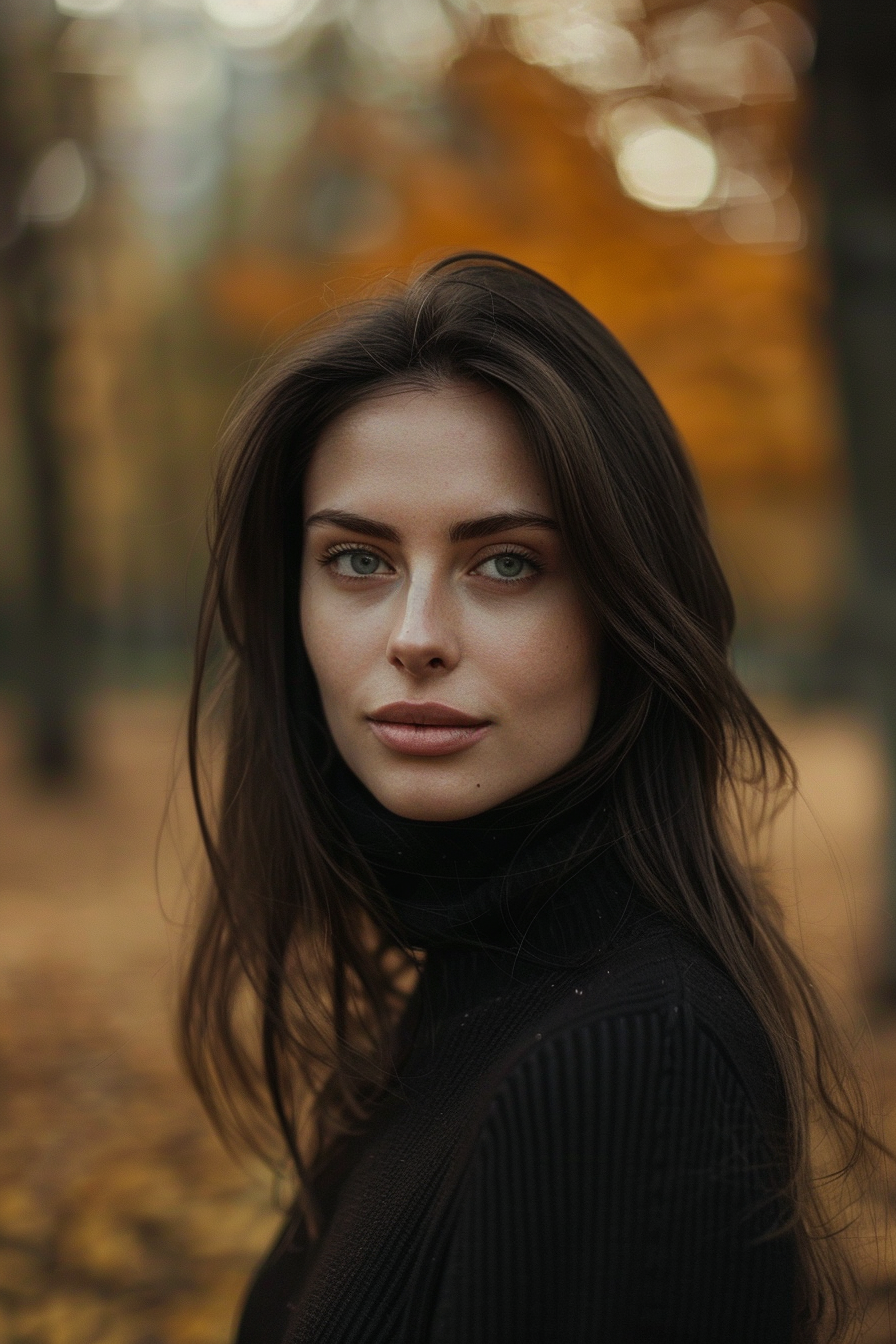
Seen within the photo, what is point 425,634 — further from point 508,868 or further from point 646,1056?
point 646,1056

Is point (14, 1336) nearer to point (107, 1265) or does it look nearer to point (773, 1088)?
point (107, 1265)

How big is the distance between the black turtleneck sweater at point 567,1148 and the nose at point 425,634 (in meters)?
0.24

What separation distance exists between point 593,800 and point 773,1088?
1.53ft

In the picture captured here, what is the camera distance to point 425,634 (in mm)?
1604

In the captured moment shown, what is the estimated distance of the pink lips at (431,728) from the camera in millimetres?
1636

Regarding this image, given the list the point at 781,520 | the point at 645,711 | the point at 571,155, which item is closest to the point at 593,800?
the point at 645,711

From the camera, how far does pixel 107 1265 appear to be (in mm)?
3637

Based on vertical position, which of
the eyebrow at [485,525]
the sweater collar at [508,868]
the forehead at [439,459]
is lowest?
the sweater collar at [508,868]

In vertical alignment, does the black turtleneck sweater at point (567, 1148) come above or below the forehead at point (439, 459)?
below

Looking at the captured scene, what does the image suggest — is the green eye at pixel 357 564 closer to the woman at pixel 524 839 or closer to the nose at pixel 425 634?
the woman at pixel 524 839

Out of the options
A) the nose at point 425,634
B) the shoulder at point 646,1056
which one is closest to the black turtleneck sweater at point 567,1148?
the shoulder at point 646,1056

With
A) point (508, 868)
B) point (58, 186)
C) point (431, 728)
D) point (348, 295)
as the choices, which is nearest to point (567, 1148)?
point (508, 868)

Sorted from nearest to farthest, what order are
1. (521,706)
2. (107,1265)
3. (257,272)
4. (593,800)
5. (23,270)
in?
(521,706), (593,800), (107,1265), (257,272), (23,270)

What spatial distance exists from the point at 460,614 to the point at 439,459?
212 mm
